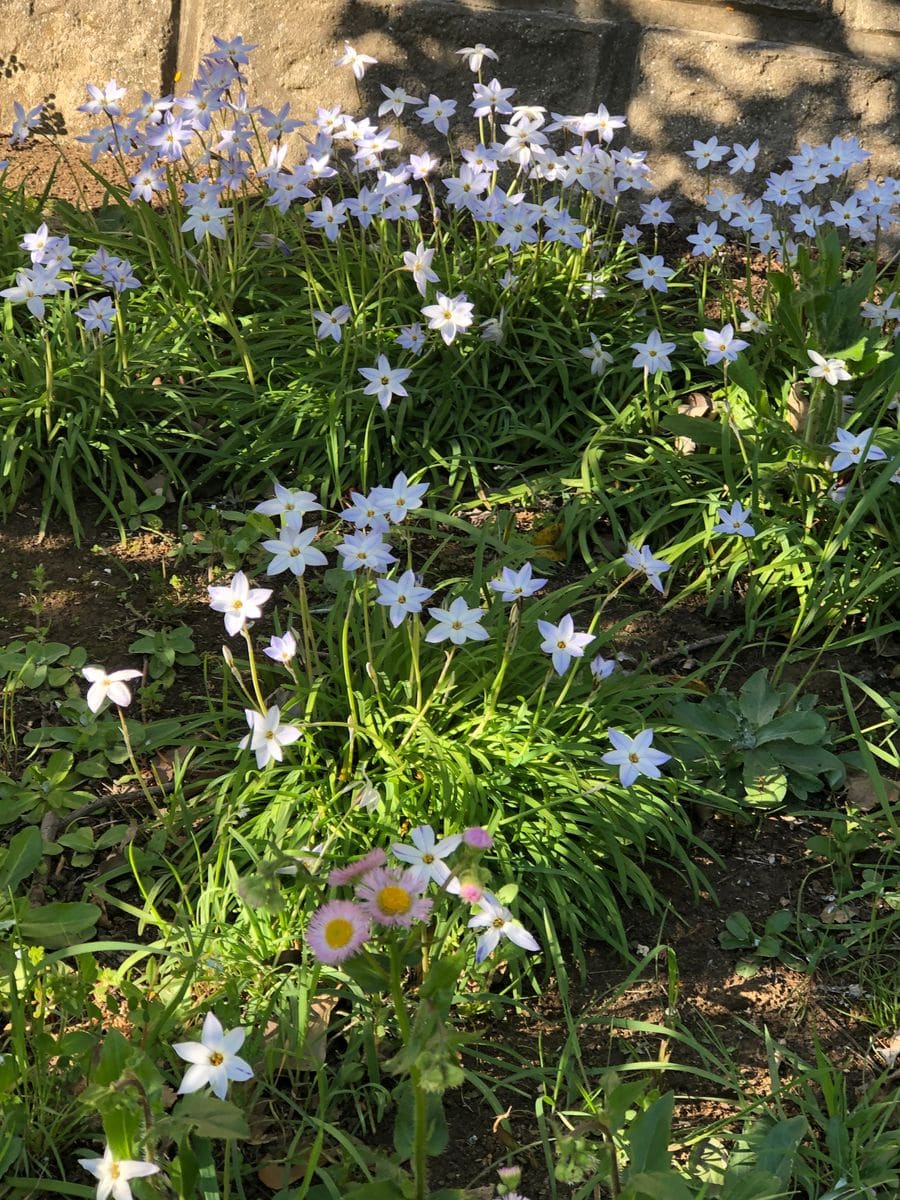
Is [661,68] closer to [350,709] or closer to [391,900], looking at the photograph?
[350,709]

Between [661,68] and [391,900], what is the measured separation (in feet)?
11.8

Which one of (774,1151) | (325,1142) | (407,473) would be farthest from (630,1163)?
(407,473)

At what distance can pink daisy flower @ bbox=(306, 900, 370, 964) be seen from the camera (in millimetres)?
1593

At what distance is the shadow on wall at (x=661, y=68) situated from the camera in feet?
14.0

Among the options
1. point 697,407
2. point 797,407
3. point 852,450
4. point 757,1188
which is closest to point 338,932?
point 757,1188

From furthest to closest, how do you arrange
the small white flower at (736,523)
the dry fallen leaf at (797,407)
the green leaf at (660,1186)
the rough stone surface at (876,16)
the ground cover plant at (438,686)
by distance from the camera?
1. the rough stone surface at (876,16)
2. the dry fallen leaf at (797,407)
3. the small white flower at (736,523)
4. the ground cover plant at (438,686)
5. the green leaf at (660,1186)

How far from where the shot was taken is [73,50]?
472 cm

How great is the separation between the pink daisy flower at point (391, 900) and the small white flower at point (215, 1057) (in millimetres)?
249

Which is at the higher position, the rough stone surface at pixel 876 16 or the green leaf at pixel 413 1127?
the rough stone surface at pixel 876 16

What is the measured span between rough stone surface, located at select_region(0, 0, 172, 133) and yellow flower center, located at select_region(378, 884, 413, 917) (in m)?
3.88

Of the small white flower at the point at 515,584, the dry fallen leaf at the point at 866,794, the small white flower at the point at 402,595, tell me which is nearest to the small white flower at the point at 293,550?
the small white flower at the point at 402,595

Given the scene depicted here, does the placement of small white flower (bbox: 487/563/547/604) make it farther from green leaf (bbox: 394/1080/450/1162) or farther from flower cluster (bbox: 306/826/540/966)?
green leaf (bbox: 394/1080/450/1162)

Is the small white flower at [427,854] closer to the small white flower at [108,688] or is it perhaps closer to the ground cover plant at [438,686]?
the ground cover plant at [438,686]

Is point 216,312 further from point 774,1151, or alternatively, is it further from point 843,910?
point 774,1151
